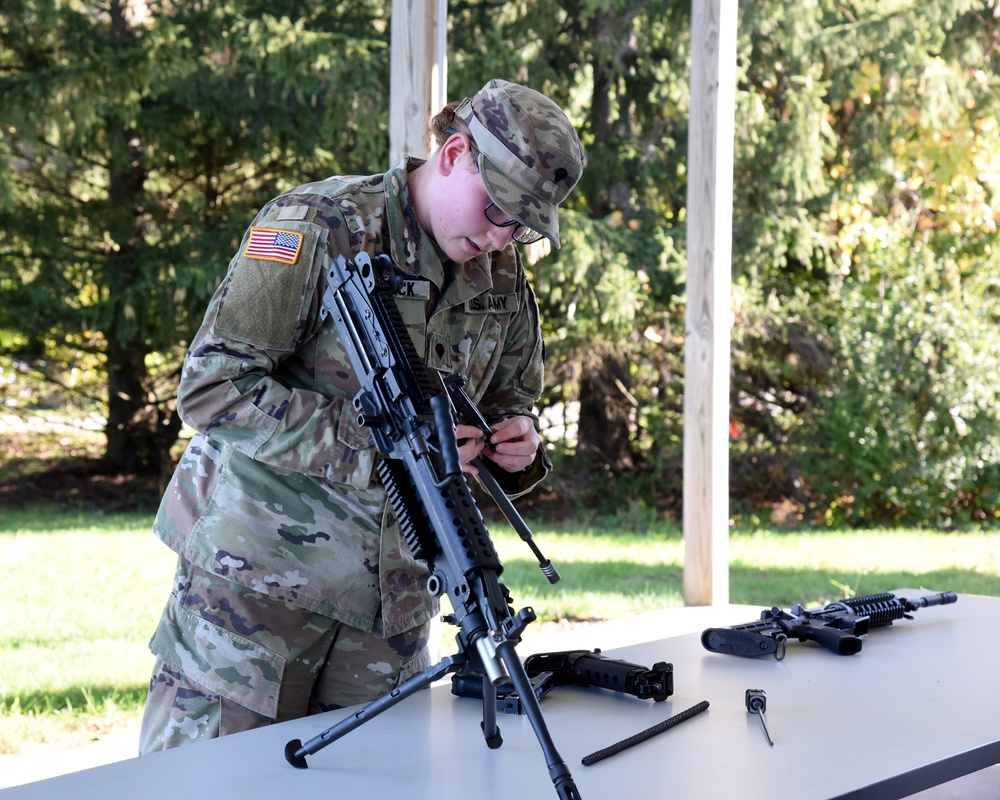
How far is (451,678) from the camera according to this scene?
2.01 meters

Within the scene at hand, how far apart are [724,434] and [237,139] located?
727cm

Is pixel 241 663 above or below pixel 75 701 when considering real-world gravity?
above

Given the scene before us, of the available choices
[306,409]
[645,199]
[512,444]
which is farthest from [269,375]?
[645,199]

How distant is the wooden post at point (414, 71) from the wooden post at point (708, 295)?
1.25 m

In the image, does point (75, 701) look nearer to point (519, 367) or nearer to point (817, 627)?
point (519, 367)

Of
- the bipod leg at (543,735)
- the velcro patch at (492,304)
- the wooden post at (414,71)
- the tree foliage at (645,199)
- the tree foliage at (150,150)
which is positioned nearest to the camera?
the bipod leg at (543,735)

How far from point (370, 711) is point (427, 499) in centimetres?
29

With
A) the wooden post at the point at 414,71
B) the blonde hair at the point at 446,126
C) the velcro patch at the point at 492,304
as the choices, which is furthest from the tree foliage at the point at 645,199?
the blonde hair at the point at 446,126

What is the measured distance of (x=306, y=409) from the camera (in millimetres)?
1836

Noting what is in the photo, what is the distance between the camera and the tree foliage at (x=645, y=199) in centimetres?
920

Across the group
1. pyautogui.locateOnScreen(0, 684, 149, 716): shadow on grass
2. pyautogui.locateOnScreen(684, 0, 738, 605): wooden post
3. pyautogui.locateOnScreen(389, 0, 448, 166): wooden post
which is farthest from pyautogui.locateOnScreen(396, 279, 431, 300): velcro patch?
pyautogui.locateOnScreen(0, 684, 149, 716): shadow on grass

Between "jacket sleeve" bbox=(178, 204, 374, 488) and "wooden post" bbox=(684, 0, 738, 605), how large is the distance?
9.92 ft

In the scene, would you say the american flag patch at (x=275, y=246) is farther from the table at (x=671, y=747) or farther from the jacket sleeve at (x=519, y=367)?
the table at (x=671, y=747)

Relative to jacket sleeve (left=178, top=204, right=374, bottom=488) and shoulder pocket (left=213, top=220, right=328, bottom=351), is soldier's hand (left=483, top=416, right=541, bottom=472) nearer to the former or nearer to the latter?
jacket sleeve (left=178, top=204, right=374, bottom=488)
